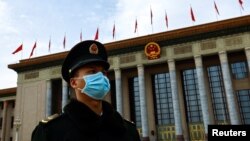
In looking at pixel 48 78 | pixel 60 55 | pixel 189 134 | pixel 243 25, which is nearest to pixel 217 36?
pixel 243 25

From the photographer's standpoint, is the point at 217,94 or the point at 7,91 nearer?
the point at 217,94

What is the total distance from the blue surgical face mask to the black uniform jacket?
16 cm

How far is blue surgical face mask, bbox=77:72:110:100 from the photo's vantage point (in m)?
2.38

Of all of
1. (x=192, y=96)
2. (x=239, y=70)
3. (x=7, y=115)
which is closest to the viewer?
(x=239, y=70)

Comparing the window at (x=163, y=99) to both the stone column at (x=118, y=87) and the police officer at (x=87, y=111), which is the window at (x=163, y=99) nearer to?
the stone column at (x=118, y=87)

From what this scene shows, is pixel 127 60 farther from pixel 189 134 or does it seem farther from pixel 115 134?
pixel 115 134

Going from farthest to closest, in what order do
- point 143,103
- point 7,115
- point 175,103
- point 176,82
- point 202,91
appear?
point 7,115 < point 143,103 < point 176,82 < point 175,103 < point 202,91

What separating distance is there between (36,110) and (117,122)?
36.1 metres

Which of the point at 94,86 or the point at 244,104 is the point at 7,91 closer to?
the point at 244,104

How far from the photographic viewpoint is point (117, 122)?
2.41 m

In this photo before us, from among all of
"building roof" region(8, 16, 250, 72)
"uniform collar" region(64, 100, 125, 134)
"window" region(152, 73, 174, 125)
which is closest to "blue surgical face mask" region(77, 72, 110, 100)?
"uniform collar" region(64, 100, 125, 134)

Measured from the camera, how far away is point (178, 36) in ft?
101

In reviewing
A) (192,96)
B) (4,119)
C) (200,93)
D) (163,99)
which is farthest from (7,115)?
(200,93)

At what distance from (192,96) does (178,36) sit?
293 inches
